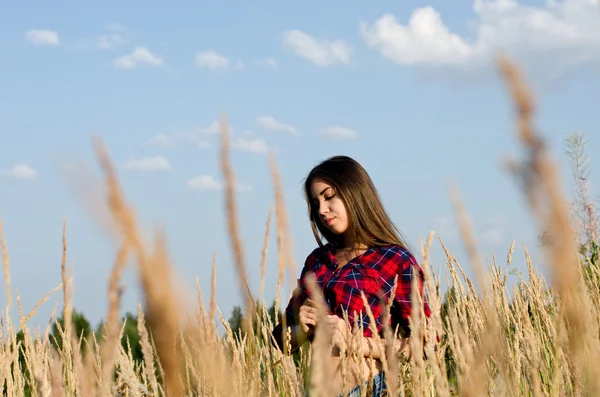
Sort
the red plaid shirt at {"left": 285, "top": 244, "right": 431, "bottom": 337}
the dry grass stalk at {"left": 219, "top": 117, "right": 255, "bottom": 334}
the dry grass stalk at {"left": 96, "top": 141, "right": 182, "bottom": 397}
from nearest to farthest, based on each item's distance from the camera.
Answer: the dry grass stalk at {"left": 96, "top": 141, "right": 182, "bottom": 397}, the dry grass stalk at {"left": 219, "top": 117, "right": 255, "bottom": 334}, the red plaid shirt at {"left": 285, "top": 244, "right": 431, "bottom": 337}

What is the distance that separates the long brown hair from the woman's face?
0.02 metres

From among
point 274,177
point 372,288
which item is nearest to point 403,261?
point 372,288

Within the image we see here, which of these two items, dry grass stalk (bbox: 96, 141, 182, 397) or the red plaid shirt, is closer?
dry grass stalk (bbox: 96, 141, 182, 397)

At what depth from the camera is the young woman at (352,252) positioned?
223 centimetres

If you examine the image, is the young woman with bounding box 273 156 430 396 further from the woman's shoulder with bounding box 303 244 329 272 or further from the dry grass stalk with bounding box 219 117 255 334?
the dry grass stalk with bounding box 219 117 255 334

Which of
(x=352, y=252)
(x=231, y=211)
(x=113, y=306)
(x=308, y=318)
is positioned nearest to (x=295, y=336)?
(x=308, y=318)

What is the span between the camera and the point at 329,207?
2389mm

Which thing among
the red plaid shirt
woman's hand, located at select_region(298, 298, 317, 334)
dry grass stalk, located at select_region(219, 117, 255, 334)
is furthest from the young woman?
dry grass stalk, located at select_region(219, 117, 255, 334)

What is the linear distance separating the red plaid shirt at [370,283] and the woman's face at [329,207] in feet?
0.42

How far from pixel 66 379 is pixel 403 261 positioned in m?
1.23

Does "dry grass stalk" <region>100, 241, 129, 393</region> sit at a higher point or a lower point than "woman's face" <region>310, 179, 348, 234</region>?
lower

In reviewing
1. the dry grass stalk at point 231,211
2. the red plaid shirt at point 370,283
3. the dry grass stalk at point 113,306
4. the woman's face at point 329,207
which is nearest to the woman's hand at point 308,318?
the red plaid shirt at point 370,283

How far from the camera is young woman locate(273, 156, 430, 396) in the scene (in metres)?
2.23

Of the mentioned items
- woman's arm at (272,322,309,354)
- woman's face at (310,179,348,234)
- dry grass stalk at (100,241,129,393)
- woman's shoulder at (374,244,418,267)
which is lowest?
woman's arm at (272,322,309,354)
